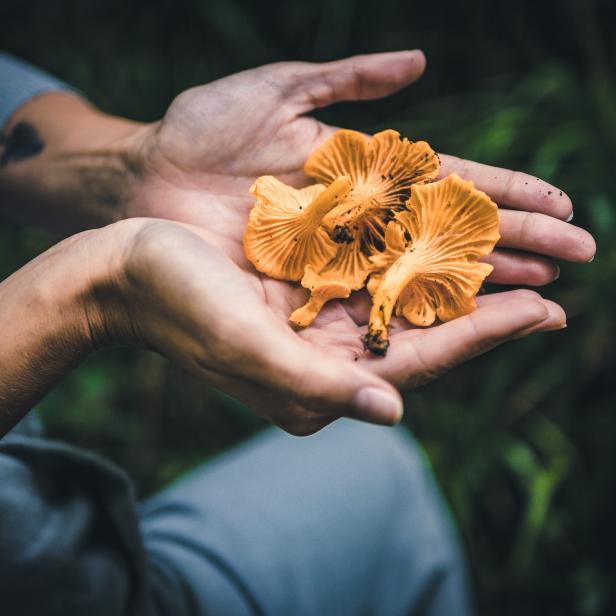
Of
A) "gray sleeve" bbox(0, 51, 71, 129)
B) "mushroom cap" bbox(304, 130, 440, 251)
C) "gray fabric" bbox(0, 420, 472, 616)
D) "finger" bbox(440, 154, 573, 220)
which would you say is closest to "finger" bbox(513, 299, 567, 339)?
"finger" bbox(440, 154, 573, 220)

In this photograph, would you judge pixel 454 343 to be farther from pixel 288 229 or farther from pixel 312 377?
pixel 288 229

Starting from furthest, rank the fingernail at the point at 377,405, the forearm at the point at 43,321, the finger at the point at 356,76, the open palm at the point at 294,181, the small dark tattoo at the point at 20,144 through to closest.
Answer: the small dark tattoo at the point at 20,144 < the finger at the point at 356,76 < the open palm at the point at 294,181 < the forearm at the point at 43,321 < the fingernail at the point at 377,405

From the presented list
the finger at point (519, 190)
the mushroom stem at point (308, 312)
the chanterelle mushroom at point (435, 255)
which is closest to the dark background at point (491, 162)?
the finger at point (519, 190)

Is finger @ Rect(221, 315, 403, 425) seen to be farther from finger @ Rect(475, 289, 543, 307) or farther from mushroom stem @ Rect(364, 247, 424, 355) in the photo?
finger @ Rect(475, 289, 543, 307)

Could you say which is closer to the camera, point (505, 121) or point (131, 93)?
point (505, 121)

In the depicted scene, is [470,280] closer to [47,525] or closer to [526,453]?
[47,525]

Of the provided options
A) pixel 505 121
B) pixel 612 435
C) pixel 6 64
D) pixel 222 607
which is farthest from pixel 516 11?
pixel 222 607

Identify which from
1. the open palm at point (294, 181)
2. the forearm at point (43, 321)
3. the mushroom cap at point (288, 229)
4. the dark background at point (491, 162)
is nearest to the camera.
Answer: the forearm at point (43, 321)

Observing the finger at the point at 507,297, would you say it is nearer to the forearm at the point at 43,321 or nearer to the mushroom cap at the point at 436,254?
the mushroom cap at the point at 436,254
